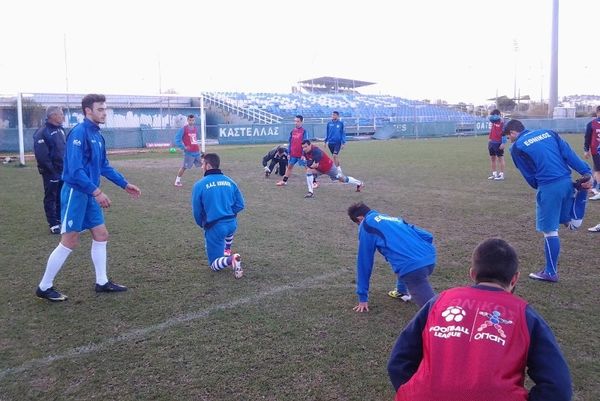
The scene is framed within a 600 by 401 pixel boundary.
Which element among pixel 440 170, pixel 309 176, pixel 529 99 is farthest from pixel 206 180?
pixel 529 99

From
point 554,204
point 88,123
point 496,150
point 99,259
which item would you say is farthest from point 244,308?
point 496,150

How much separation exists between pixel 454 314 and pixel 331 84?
6497 centimetres

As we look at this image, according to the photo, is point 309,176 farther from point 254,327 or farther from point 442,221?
point 254,327

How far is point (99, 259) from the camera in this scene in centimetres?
571

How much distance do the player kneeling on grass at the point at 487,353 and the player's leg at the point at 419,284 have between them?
2316 mm

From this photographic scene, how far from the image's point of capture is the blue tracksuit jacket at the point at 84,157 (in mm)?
5262

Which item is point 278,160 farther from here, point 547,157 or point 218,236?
point 547,157

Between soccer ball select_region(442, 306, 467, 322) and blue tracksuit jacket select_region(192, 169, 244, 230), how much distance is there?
437 centimetres

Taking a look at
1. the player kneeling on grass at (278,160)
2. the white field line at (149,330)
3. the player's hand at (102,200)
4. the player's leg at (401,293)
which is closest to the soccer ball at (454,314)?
the white field line at (149,330)

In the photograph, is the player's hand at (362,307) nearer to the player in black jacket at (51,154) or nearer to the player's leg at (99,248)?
the player's leg at (99,248)

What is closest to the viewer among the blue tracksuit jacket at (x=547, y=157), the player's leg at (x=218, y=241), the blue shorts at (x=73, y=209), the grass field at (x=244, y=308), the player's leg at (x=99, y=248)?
the grass field at (x=244, y=308)

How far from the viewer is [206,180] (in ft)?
20.9

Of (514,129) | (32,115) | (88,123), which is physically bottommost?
(514,129)

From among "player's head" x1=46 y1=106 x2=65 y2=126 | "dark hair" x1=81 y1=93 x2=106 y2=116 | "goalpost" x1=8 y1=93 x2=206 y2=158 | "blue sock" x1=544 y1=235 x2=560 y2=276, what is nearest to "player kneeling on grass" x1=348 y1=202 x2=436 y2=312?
"blue sock" x1=544 y1=235 x2=560 y2=276
